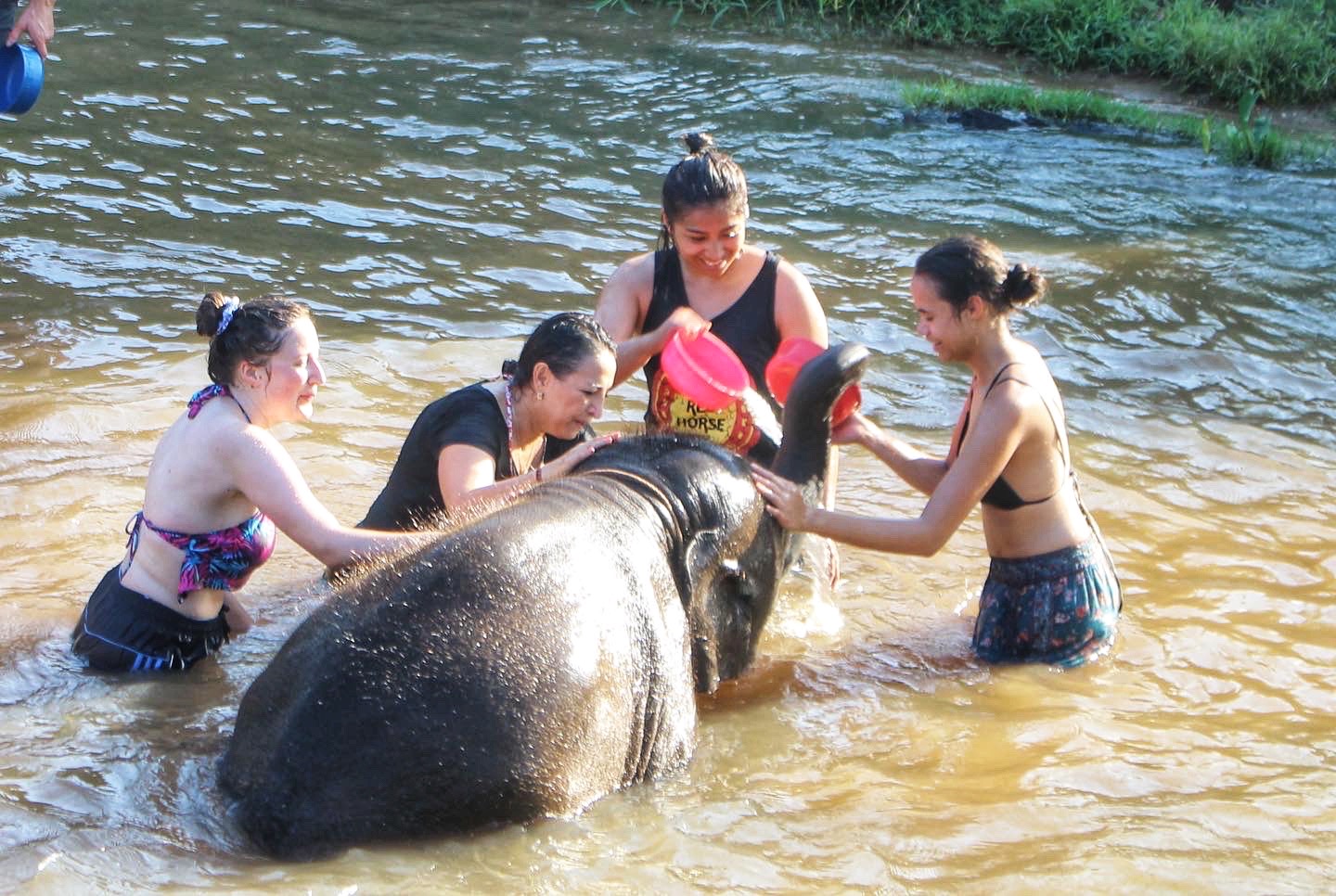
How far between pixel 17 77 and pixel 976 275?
456 cm

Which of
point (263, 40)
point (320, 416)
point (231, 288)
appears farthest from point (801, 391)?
point (263, 40)

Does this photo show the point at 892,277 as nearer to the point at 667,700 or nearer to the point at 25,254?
the point at 25,254

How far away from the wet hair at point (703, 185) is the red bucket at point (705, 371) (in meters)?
0.49

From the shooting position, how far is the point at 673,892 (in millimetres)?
3512

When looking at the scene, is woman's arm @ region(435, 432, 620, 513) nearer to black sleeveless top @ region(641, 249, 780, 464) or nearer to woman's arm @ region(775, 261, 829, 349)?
black sleeveless top @ region(641, 249, 780, 464)

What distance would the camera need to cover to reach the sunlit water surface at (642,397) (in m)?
3.81

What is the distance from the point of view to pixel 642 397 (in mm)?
7336

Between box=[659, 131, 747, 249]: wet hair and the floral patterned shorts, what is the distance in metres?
1.47

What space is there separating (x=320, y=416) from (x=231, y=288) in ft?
4.93

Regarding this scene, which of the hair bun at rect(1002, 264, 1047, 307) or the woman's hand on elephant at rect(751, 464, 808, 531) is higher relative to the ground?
the hair bun at rect(1002, 264, 1047, 307)

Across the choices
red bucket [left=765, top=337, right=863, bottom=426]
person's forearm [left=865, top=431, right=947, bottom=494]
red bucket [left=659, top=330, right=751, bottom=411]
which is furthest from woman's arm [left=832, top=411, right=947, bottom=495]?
red bucket [left=659, top=330, right=751, bottom=411]

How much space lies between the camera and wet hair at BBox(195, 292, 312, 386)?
4242mm

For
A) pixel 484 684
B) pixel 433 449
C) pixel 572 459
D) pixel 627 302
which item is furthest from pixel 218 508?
pixel 627 302

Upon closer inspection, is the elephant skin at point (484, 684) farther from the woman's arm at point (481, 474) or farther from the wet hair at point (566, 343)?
the wet hair at point (566, 343)
